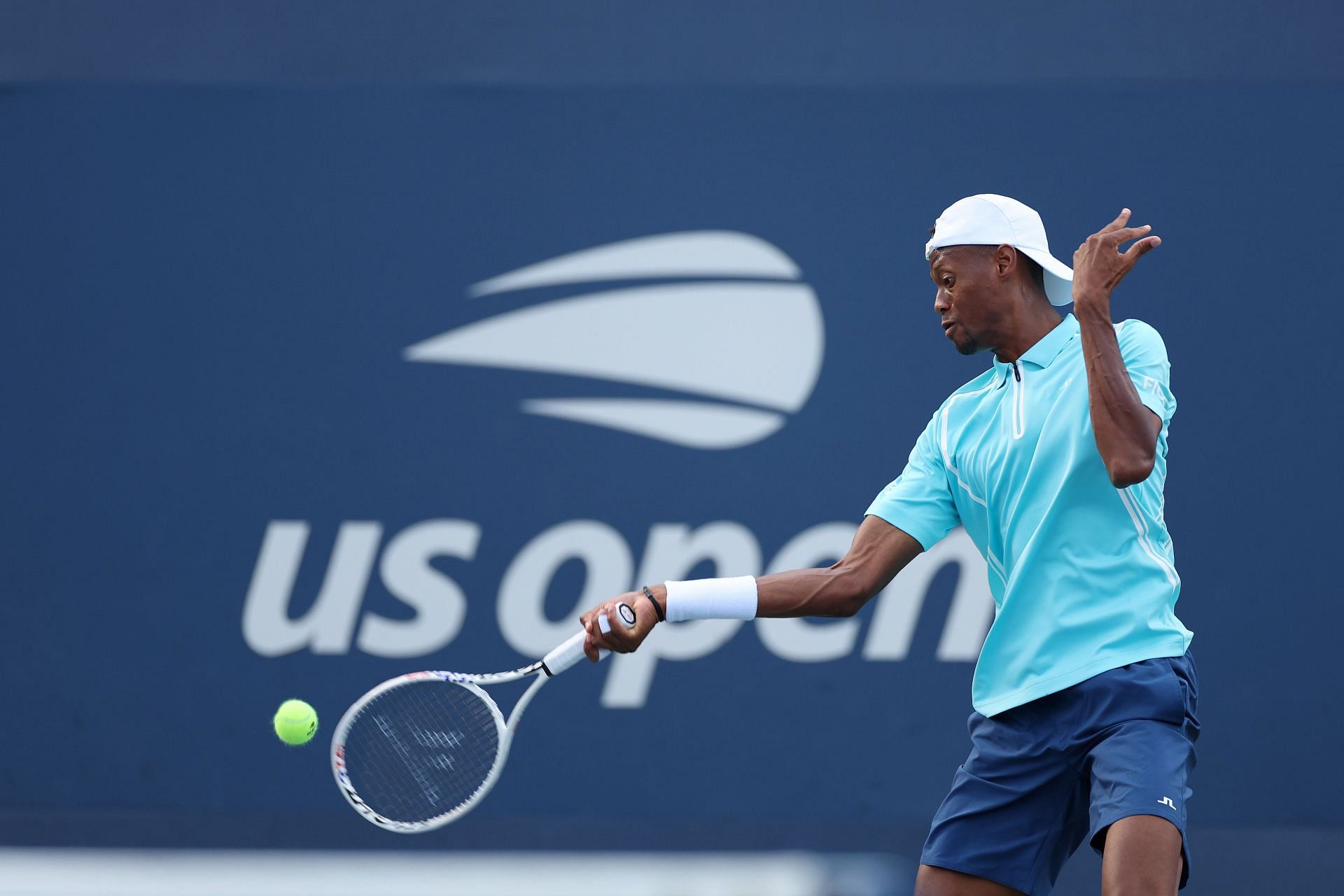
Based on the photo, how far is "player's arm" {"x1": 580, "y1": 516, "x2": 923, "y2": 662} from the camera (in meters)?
2.55

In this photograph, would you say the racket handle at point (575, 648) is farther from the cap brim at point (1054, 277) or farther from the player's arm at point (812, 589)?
the cap brim at point (1054, 277)

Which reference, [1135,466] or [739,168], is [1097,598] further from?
[739,168]

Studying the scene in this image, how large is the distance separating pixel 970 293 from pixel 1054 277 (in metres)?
0.16

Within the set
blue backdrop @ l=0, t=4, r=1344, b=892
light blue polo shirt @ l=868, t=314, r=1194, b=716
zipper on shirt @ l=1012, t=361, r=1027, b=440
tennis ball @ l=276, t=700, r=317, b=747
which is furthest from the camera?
blue backdrop @ l=0, t=4, r=1344, b=892

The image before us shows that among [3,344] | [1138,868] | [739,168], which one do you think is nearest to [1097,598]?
[1138,868]

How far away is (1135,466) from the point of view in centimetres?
220

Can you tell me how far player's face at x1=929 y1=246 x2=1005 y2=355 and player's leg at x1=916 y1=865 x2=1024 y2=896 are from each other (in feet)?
2.98

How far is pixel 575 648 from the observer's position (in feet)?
8.37

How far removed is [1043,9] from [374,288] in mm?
2126

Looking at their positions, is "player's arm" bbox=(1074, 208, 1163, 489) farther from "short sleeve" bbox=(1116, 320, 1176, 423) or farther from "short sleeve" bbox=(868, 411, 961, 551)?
"short sleeve" bbox=(868, 411, 961, 551)

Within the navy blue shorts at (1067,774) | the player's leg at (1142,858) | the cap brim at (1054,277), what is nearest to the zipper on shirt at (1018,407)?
the cap brim at (1054,277)

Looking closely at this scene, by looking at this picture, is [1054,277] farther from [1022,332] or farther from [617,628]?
[617,628]

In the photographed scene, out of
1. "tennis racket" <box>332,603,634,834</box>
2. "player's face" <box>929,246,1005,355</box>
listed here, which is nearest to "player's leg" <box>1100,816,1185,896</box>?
"player's face" <box>929,246,1005,355</box>

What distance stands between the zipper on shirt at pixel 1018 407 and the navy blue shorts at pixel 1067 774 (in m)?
0.43
